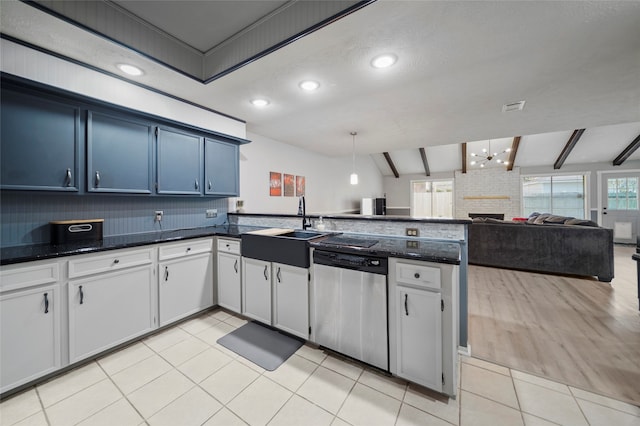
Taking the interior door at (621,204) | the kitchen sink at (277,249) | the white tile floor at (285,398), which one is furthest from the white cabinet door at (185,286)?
the interior door at (621,204)

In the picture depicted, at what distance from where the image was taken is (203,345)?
7.00ft

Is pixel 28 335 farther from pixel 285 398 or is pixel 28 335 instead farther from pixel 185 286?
pixel 285 398

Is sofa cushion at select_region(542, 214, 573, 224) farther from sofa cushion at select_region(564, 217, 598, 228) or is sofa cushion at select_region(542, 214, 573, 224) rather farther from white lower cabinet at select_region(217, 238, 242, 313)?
white lower cabinet at select_region(217, 238, 242, 313)

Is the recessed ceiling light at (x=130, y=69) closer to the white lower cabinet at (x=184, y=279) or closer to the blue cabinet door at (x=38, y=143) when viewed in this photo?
the blue cabinet door at (x=38, y=143)

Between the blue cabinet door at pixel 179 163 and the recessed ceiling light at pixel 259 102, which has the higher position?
the recessed ceiling light at pixel 259 102

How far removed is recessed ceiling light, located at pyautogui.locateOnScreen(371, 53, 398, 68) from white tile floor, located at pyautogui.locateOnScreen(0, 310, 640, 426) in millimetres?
2498

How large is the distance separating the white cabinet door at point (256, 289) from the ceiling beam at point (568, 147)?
8.32m

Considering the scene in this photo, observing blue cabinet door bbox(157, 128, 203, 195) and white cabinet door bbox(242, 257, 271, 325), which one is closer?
white cabinet door bbox(242, 257, 271, 325)

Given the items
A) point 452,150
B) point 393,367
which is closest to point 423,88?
point 393,367

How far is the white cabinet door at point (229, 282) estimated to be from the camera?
8.34ft

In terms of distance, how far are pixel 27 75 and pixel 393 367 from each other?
11.0 feet

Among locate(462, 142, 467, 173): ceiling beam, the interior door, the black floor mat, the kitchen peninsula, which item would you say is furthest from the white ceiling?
the interior door

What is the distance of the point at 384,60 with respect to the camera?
195cm

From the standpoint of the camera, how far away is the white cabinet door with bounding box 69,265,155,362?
178cm
